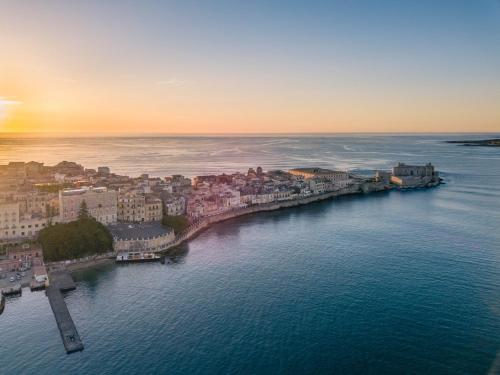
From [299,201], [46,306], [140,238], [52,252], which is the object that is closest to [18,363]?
[46,306]

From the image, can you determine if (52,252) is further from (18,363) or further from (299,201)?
(299,201)

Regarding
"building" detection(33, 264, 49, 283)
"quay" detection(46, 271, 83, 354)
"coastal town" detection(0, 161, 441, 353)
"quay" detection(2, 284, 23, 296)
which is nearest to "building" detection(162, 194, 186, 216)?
"coastal town" detection(0, 161, 441, 353)

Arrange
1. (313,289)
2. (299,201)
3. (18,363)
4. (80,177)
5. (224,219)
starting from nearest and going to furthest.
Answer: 1. (18,363)
2. (313,289)
3. (224,219)
4. (299,201)
5. (80,177)

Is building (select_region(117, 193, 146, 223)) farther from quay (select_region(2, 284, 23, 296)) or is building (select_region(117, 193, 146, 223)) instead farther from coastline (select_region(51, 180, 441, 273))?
quay (select_region(2, 284, 23, 296))

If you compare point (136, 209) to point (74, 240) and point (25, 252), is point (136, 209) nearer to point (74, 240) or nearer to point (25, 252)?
point (74, 240)

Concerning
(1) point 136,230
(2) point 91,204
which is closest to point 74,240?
(1) point 136,230

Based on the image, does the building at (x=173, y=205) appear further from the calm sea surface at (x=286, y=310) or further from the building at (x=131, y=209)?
the calm sea surface at (x=286, y=310)

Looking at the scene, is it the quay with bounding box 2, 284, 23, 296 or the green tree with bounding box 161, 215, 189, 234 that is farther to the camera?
the green tree with bounding box 161, 215, 189, 234
